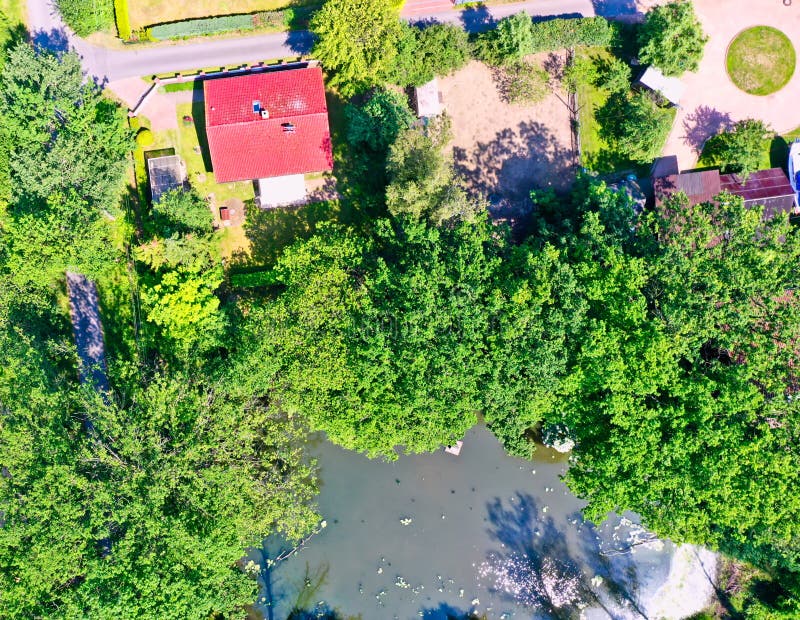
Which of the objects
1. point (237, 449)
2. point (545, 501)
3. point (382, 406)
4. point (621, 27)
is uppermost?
point (621, 27)

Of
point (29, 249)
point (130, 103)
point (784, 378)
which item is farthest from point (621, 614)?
point (130, 103)

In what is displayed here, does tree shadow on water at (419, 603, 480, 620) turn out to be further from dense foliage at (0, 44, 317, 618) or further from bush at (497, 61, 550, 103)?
bush at (497, 61, 550, 103)

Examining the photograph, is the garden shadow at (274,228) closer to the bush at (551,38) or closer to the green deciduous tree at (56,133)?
the green deciduous tree at (56,133)

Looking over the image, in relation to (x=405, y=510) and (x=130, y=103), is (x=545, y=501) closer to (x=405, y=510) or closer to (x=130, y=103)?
(x=405, y=510)

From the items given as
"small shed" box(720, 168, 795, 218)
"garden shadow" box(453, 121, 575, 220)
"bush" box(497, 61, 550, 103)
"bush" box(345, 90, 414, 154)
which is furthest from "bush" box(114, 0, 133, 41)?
"small shed" box(720, 168, 795, 218)

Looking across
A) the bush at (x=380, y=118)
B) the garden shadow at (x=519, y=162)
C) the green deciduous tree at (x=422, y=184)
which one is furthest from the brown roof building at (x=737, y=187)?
the bush at (x=380, y=118)

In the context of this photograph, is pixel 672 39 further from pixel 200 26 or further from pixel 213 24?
pixel 200 26
